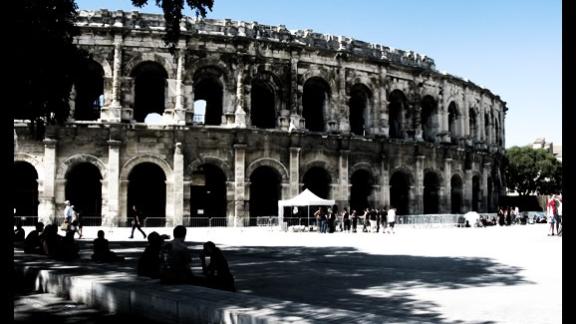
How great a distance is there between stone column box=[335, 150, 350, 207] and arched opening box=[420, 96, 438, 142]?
7.03 m

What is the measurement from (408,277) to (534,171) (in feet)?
162

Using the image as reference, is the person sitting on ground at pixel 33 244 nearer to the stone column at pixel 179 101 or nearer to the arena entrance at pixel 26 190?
the stone column at pixel 179 101

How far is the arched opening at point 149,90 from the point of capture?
23859mm

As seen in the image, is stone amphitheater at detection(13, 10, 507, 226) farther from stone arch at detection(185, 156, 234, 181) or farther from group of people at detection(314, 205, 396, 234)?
group of people at detection(314, 205, 396, 234)

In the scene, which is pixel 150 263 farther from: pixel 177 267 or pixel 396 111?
pixel 396 111

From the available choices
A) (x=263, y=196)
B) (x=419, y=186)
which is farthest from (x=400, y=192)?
(x=263, y=196)

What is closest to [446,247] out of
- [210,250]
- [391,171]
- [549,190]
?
[210,250]

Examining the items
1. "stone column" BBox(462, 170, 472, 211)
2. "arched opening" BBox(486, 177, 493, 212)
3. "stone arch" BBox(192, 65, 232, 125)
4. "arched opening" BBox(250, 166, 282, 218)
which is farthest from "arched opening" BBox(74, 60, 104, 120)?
"arched opening" BBox(486, 177, 493, 212)

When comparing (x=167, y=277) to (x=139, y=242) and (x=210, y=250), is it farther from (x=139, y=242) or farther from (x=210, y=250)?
(x=139, y=242)

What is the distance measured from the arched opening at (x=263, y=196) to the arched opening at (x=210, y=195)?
5.18ft

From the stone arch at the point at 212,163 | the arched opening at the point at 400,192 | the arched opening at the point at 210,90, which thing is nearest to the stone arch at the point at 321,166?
the stone arch at the point at 212,163

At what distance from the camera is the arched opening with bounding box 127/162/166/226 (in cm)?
2494

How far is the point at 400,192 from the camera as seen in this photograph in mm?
28641

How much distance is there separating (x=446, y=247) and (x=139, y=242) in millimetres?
8760
